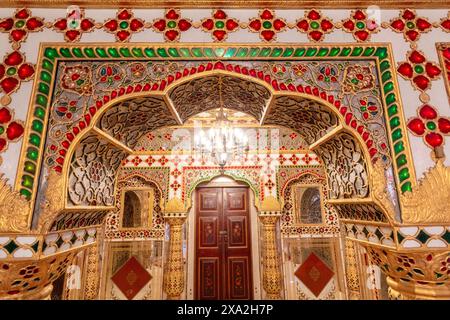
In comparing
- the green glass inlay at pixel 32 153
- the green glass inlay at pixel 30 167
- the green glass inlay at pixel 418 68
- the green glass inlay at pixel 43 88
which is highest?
the green glass inlay at pixel 418 68

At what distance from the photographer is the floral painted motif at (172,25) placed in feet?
6.68

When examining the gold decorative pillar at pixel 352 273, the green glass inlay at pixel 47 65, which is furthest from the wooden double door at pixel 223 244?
the green glass inlay at pixel 47 65

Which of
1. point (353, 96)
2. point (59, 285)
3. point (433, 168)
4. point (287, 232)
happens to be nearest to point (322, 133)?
point (353, 96)

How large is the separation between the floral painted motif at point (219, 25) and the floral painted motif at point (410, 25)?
4.44 ft

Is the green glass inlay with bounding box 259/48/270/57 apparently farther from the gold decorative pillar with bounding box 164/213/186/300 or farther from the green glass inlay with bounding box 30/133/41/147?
the gold decorative pillar with bounding box 164/213/186/300

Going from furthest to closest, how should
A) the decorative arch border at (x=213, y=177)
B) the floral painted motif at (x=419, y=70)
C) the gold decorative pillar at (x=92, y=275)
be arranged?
the decorative arch border at (x=213, y=177)
the gold decorative pillar at (x=92, y=275)
the floral painted motif at (x=419, y=70)

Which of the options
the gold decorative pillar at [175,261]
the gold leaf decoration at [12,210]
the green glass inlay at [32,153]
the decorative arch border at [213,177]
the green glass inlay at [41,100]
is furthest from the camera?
the decorative arch border at [213,177]

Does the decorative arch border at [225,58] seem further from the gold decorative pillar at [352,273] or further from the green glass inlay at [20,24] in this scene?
the gold decorative pillar at [352,273]

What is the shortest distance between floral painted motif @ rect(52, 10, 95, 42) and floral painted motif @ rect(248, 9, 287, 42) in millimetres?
1393

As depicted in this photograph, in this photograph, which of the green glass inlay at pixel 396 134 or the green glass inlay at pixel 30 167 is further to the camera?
the green glass inlay at pixel 396 134

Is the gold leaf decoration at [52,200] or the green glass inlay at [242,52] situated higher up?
the green glass inlay at [242,52]

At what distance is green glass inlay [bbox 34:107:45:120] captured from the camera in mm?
1802

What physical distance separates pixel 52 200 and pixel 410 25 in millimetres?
3235

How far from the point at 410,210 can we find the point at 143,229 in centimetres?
485
